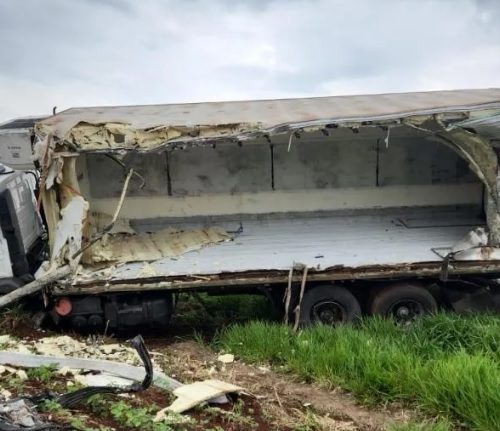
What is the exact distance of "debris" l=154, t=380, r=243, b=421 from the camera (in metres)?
4.68

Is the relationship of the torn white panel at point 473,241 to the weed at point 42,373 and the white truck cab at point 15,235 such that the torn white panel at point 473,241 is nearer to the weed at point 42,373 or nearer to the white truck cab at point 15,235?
the weed at point 42,373

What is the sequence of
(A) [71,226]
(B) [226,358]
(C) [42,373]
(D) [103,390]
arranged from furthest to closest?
(A) [71,226], (B) [226,358], (C) [42,373], (D) [103,390]

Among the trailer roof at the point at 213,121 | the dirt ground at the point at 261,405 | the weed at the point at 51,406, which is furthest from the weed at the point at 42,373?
the trailer roof at the point at 213,121

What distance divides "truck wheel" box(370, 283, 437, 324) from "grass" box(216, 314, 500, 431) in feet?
1.45

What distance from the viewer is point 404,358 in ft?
17.7

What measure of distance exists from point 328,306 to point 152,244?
9.12 ft

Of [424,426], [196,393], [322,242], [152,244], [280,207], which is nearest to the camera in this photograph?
[424,426]

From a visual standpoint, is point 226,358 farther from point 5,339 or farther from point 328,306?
point 5,339

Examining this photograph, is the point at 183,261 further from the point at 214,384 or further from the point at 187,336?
the point at 214,384

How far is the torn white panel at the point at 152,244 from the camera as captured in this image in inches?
308

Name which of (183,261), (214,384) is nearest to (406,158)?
(183,261)

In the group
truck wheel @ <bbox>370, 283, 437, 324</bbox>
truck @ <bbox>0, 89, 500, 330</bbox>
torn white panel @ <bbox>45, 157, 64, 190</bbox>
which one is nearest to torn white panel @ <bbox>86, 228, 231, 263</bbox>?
truck @ <bbox>0, 89, 500, 330</bbox>

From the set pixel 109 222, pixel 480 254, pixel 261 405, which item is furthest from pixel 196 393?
pixel 109 222

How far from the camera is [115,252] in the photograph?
8055 mm
